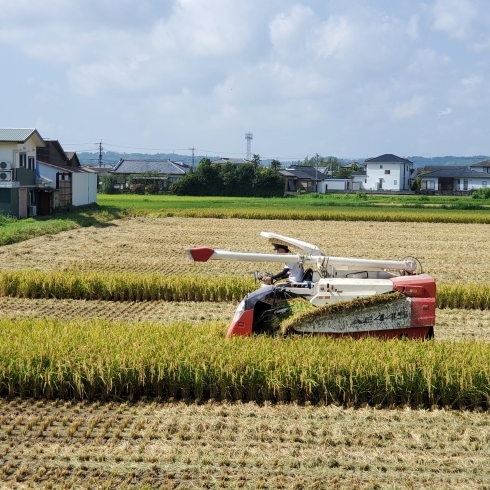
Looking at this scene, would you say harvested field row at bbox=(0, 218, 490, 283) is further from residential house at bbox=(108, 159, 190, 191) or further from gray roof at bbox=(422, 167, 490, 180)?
gray roof at bbox=(422, 167, 490, 180)

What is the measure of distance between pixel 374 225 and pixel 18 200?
56.6 feet

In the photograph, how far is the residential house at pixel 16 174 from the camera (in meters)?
35.6

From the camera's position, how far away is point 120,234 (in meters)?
32.4

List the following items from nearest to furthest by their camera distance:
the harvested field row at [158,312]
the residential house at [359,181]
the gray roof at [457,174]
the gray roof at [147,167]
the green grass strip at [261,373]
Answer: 1. the green grass strip at [261,373]
2. the harvested field row at [158,312]
3. the gray roof at [457,174]
4. the gray roof at [147,167]
5. the residential house at [359,181]

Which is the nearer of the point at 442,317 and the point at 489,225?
the point at 442,317

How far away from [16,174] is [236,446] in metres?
30.3

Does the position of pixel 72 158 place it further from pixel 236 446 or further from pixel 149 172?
pixel 236 446

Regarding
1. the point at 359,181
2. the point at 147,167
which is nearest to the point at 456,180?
the point at 359,181

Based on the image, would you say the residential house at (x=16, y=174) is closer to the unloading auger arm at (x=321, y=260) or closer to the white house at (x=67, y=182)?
the white house at (x=67, y=182)

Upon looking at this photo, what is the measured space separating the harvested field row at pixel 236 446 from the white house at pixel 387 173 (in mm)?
92221

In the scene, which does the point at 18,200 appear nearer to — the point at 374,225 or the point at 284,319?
the point at 374,225

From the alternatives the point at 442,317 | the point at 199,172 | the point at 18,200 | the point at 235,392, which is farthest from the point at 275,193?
the point at 235,392

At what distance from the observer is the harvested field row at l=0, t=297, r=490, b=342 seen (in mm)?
14070

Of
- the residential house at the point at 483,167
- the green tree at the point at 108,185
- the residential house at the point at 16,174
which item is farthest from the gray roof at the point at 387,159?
the residential house at the point at 16,174
